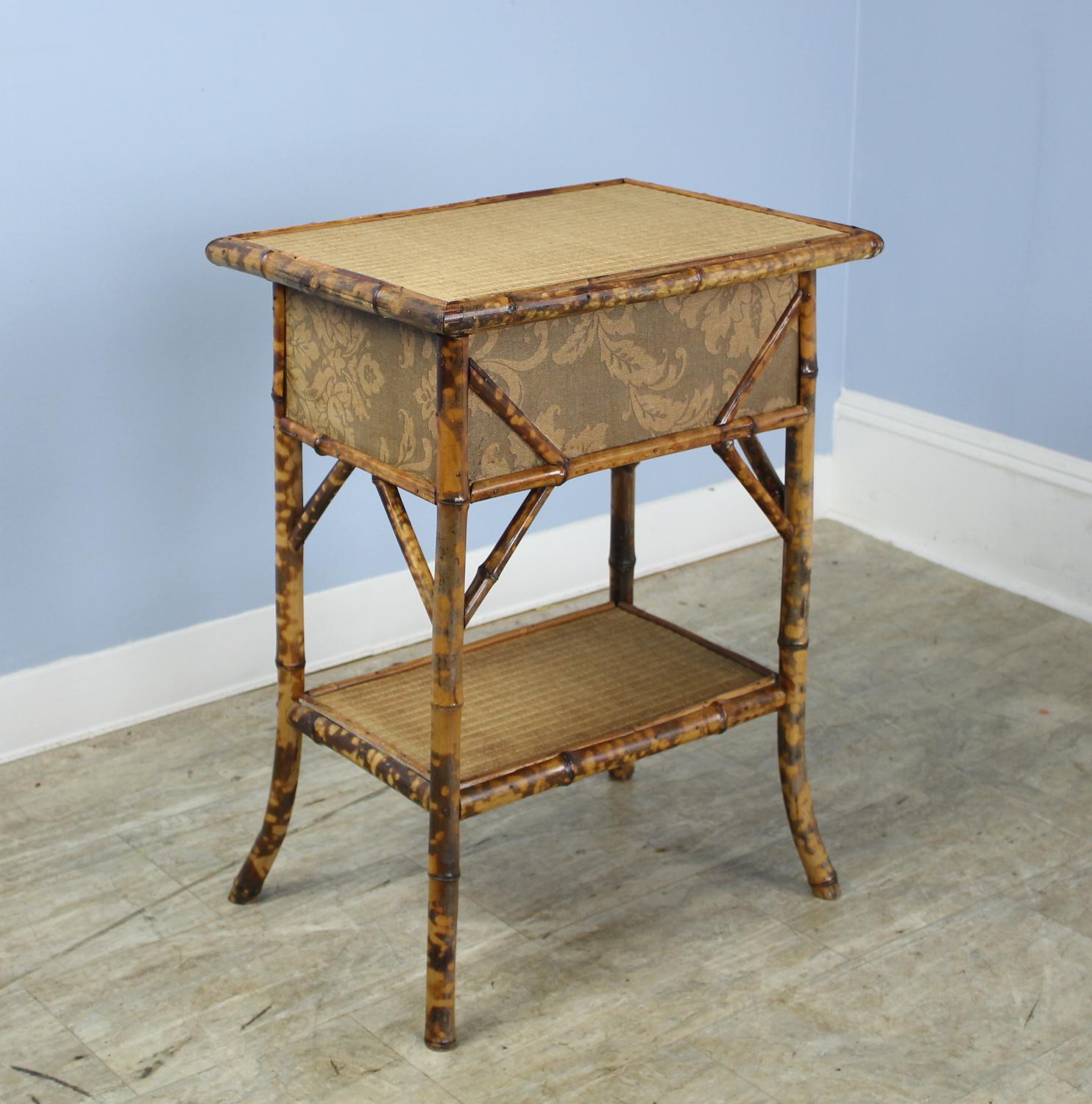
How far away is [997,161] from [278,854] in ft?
5.94

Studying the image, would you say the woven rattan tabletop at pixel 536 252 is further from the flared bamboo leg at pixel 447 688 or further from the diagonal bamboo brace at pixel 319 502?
the diagonal bamboo brace at pixel 319 502

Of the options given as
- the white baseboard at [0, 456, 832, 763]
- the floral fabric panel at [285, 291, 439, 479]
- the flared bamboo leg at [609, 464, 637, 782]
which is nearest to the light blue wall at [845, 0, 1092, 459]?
the white baseboard at [0, 456, 832, 763]

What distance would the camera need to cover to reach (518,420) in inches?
68.0

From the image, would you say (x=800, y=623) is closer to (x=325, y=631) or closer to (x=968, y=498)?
(x=325, y=631)

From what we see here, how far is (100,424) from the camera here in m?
2.53

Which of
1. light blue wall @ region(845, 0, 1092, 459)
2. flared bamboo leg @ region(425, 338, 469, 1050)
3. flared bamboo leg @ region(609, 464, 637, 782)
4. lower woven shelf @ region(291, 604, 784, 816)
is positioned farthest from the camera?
light blue wall @ region(845, 0, 1092, 459)

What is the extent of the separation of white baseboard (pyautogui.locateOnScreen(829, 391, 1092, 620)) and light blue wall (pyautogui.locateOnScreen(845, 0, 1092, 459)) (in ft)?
0.14

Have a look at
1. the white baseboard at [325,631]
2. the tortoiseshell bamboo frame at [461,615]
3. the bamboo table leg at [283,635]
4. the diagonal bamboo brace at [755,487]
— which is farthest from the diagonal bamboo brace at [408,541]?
the white baseboard at [325,631]

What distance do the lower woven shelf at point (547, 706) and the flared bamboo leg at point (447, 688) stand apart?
0.13ft

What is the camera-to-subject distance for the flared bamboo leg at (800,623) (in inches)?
78.8

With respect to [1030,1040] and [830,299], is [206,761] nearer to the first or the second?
[1030,1040]

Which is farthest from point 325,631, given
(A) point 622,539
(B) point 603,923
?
(B) point 603,923

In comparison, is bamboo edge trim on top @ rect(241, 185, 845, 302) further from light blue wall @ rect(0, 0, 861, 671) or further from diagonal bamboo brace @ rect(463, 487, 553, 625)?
light blue wall @ rect(0, 0, 861, 671)

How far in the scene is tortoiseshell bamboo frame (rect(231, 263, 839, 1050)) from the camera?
173 cm
